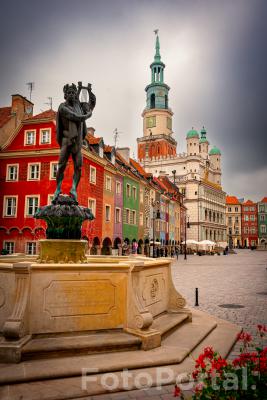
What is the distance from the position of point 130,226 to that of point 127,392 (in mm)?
37642

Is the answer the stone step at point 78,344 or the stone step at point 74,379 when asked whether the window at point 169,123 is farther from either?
the stone step at point 74,379

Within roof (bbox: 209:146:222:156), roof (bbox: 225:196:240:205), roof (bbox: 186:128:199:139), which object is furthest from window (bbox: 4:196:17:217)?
roof (bbox: 225:196:240:205)

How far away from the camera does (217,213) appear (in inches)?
4193

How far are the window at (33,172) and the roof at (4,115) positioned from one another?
5837 mm

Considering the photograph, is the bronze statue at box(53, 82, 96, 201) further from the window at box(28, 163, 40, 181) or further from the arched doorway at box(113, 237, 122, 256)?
the arched doorway at box(113, 237, 122, 256)

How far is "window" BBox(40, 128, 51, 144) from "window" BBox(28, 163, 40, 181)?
203 cm

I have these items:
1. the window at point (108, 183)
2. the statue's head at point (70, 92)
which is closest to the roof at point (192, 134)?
the window at point (108, 183)

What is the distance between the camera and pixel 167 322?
24.4 feet

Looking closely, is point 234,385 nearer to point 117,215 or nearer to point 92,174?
point 92,174

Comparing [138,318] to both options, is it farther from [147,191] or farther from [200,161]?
[200,161]

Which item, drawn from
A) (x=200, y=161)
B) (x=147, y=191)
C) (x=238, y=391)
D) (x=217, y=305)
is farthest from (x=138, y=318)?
(x=200, y=161)

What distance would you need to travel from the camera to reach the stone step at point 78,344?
18.0ft

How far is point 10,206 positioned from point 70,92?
23708 millimetres

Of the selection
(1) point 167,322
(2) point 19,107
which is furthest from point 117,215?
(1) point 167,322
